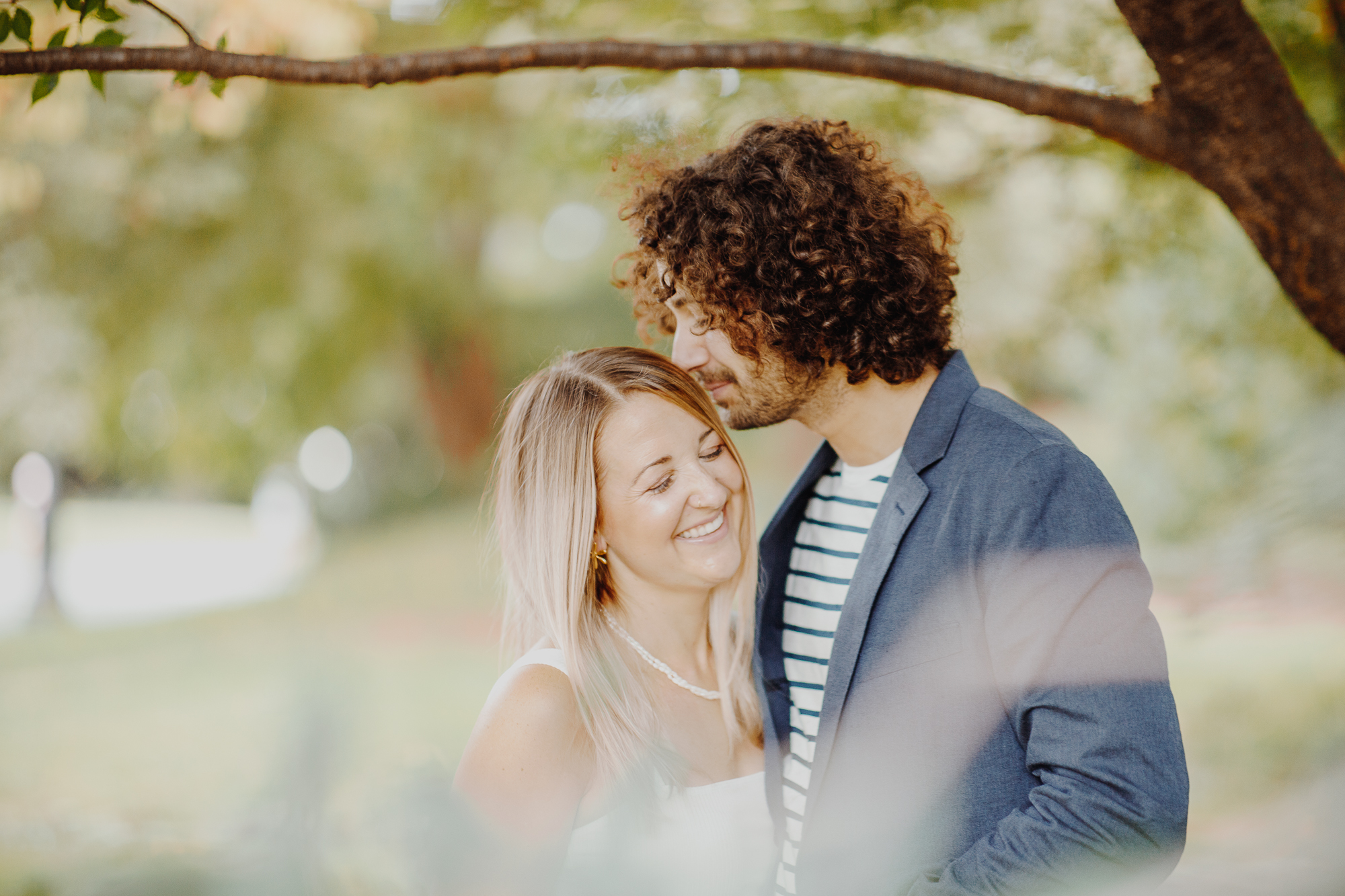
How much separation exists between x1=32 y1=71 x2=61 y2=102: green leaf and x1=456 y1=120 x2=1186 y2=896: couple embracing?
994mm

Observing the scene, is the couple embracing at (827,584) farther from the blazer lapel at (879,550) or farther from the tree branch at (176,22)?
the tree branch at (176,22)

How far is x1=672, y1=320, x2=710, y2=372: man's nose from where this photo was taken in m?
2.15

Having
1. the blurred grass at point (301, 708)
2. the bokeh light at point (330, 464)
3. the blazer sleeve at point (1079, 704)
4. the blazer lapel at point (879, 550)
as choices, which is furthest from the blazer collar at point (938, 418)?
the bokeh light at point (330, 464)

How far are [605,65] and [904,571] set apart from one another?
1.00 meters

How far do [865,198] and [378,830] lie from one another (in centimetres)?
192

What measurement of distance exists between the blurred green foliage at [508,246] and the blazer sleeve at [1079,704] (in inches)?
56.3

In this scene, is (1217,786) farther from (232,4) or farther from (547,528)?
(232,4)

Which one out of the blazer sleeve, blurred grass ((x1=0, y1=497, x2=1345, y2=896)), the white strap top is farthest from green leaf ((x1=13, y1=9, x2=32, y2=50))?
the blazer sleeve

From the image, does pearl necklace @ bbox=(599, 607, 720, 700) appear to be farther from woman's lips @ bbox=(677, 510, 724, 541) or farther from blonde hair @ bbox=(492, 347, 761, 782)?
woman's lips @ bbox=(677, 510, 724, 541)

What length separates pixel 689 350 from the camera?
217 centimetres

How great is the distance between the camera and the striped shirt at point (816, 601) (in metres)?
1.96

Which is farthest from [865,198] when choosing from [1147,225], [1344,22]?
[1147,225]

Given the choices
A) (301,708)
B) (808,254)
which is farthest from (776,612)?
(301,708)

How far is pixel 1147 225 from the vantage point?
4.41 m
